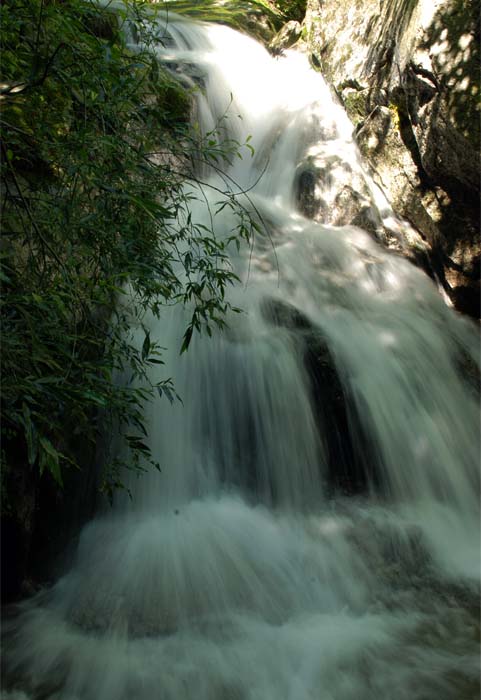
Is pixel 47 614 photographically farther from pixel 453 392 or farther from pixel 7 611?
pixel 453 392

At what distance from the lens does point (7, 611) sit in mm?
3449

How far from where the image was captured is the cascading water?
313 centimetres

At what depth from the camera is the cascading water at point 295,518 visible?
10.3 ft

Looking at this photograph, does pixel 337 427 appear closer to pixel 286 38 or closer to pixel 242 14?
pixel 286 38

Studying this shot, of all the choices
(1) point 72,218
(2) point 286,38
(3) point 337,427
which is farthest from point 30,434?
(2) point 286,38

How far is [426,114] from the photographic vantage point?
695cm

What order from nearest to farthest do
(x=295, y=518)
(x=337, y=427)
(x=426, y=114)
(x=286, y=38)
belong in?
1. (x=295, y=518)
2. (x=337, y=427)
3. (x=426, y=114)
4. (x=286, y=38)

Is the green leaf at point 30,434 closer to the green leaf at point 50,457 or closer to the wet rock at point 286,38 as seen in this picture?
the green leaf at point 50,457

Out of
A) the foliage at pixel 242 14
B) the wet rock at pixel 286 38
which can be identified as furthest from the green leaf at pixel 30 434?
the foliage at pixel 242 14

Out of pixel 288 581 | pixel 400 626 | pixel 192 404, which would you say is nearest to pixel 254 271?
pixel 192 404

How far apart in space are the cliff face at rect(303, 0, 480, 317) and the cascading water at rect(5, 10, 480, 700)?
2.10 ft

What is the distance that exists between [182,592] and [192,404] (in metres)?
1.63

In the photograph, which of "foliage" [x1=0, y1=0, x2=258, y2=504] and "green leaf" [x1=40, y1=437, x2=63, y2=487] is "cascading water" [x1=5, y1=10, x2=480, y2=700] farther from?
"green leaf" [x1=40, y1=437, x2=63, y2=487]

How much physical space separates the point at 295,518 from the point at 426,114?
16.6 feet
